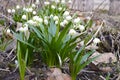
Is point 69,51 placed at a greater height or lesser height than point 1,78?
greater

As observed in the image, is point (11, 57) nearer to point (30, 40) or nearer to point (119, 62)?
point (30, 40)

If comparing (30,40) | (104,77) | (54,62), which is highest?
(30,40)

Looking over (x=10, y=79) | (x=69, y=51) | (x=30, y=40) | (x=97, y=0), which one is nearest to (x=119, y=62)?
(x=69, y=51)

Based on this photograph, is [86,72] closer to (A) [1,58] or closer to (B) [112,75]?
Result: (B) [112,75]

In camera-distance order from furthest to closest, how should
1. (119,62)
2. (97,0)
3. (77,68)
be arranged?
(97,0) → (119,62) → (77,68)

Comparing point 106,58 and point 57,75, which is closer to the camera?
point 57,75

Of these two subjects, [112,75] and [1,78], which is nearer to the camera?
[1,78]

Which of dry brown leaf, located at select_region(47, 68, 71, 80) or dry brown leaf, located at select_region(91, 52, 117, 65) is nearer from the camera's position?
dry brown leaf, located at select_region(47, 68, 71, 80)

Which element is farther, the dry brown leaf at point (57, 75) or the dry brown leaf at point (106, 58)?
the dry brown leaf at point (106, 58)

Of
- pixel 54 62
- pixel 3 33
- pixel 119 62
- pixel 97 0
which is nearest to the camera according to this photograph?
pixel 54 62
